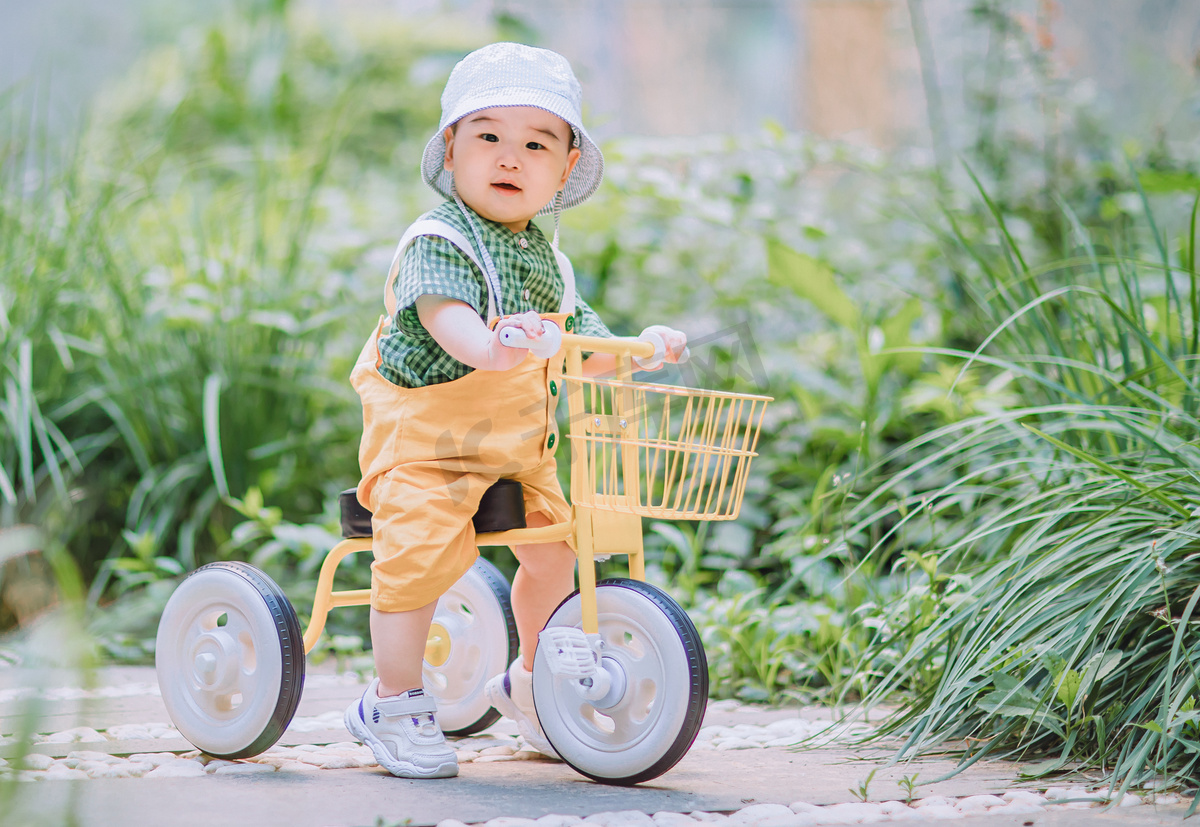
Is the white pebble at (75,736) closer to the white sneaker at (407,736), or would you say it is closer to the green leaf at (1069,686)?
the white sneaker at (407,736)

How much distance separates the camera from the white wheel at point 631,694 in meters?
1.78

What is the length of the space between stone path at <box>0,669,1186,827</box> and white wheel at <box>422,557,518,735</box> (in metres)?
0.07

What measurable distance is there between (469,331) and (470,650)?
0.80 metres

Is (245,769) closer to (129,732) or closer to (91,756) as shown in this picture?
(91,756)

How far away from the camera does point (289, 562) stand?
11.8ft

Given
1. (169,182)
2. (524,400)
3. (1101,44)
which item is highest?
(1101,44)

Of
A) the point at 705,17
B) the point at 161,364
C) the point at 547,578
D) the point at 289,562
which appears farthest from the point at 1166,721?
the point at 705,17

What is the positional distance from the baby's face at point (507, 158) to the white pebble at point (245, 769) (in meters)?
1.07

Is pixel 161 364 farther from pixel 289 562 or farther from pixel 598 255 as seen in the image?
pixel 598 255

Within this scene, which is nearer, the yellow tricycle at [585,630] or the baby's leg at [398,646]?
the yellow tricycle at [585,630]

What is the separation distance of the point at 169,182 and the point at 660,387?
134 inches

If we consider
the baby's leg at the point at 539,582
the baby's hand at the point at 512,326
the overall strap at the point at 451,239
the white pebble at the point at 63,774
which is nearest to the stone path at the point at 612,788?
the white pebble at the point at 63,774

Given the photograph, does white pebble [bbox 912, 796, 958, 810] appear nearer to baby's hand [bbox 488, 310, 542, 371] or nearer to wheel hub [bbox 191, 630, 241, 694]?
baby's hand [bbox 488, 310, 542, 371]

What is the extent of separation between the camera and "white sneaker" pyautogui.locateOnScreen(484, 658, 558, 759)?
6.77 ft
